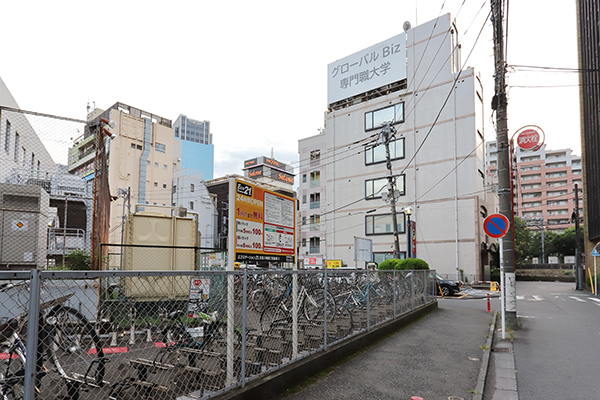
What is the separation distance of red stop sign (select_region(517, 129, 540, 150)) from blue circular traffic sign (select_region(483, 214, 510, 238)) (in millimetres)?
3504

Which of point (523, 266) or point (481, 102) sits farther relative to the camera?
point (523, 266)

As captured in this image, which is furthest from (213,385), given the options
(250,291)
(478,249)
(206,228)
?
(206,228)

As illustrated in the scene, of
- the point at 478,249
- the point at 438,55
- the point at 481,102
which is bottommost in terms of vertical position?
the point at 478,249

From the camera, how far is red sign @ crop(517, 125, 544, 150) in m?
11.8

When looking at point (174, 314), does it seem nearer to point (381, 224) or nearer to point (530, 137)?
point (530, 137)

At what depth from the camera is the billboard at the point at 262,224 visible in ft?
18.2

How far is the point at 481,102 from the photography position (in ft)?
112

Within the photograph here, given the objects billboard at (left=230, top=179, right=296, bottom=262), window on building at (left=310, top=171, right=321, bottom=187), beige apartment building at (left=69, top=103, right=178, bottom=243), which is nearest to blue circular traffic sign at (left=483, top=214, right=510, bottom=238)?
billboard at (left=230, top=179, right=296, bottom=262)

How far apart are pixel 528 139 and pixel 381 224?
23587mm

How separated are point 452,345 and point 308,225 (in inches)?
1620

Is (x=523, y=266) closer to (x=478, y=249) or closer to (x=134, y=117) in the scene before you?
(x=478, y=249)

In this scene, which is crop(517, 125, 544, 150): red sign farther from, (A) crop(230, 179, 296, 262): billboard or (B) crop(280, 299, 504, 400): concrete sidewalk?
(A) crop(230, 179, 296, 262): billboard

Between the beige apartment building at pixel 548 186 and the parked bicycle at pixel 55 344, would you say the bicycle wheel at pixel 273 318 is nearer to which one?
the parked bicycle at pixel 55 344

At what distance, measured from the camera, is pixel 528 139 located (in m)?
12.1
